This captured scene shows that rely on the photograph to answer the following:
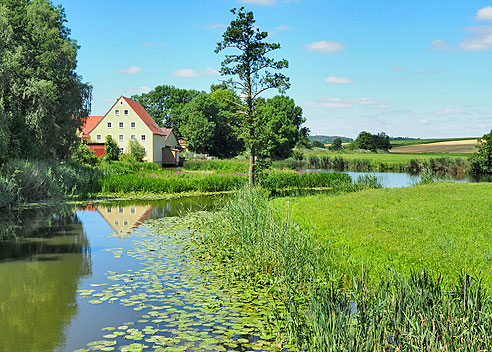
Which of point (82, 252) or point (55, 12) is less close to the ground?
point (55, 12)

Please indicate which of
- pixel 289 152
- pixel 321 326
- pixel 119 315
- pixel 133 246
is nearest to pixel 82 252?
pixel 133 246

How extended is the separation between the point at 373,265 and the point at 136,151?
49413 mm

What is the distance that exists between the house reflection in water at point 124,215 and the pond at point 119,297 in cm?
111

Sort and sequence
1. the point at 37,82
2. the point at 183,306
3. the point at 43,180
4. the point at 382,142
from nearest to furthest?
the point at 183,306, the point at 43,180, the point at 37,82, the point at 382,142

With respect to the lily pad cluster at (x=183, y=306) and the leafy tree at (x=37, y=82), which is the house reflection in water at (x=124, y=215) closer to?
the lily pad cluster at (x=183, y=306)

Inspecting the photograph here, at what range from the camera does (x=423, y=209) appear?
1459 cm

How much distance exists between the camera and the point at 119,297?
27.4 ft

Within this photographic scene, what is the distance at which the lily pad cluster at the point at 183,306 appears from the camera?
636cm

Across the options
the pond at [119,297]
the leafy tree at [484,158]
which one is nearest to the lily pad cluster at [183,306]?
the pond at [119,297]

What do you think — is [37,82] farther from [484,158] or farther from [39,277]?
[484,158]

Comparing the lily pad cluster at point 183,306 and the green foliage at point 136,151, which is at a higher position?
the green foliage at point 136,151

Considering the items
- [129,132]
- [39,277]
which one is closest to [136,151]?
[129,132]

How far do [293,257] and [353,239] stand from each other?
132 inches

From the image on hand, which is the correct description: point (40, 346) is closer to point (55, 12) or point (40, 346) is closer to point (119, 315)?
point (119, 315)
